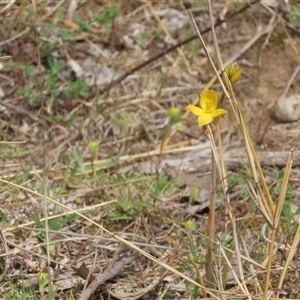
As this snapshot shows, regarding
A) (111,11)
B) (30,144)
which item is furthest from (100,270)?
(111,11)

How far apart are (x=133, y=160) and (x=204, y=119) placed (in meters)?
1.04

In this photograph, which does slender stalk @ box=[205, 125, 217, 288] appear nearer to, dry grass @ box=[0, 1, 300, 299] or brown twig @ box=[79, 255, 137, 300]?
dry grass @ box=[0, 1, 300, 299]

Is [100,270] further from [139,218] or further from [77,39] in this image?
[77,39]

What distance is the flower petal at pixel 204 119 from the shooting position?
142 cm

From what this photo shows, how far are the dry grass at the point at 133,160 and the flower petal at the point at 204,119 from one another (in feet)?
0.18

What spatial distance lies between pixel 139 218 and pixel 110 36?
1126 millimetres

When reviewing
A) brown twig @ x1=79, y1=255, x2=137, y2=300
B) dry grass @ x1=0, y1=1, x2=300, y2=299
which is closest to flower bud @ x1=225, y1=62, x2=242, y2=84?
dry grass @ x1=0, y1=1, x2=300, y2=299

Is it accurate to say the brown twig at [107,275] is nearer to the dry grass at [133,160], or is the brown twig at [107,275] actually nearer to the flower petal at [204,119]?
the dry grass at [133,160]

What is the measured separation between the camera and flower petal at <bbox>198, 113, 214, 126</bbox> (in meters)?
1.42

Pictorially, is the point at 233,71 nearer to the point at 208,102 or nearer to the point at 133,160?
the point at 208,102

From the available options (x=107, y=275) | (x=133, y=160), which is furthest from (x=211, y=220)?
(x=133, y=160)

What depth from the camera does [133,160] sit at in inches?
96.3

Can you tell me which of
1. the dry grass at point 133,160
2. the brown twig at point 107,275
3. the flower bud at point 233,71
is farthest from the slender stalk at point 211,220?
the brown twig at point 107,275

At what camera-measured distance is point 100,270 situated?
6.25 ft
